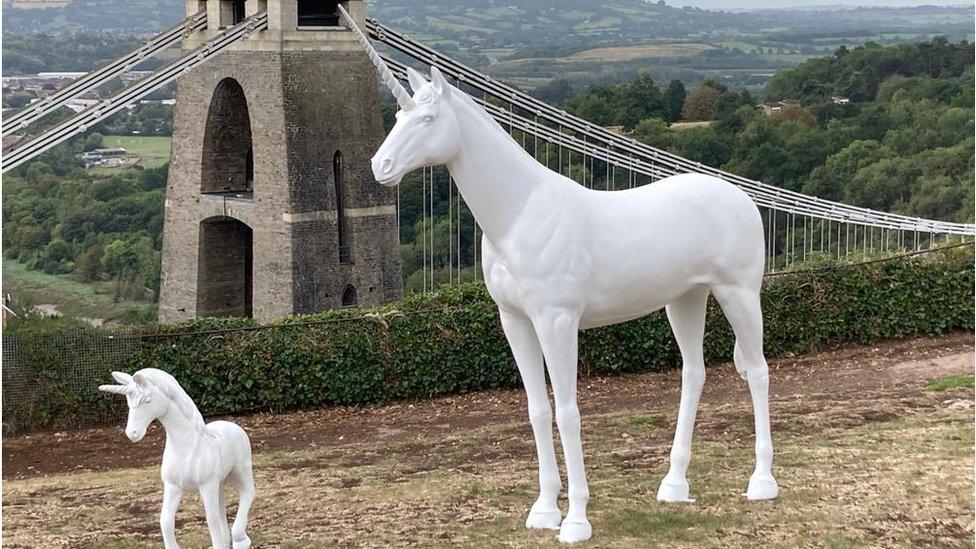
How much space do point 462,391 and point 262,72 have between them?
30.3 feet

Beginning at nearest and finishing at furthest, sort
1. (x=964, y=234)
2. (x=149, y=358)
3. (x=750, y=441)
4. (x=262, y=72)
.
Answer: (x=750, y=441) < (x=149, y=358) < (x=964, y=234) < (x=262, y=72)

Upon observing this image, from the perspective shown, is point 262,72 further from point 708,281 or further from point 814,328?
point 708,281

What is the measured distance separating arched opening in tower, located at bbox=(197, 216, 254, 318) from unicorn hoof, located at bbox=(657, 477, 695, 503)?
16674 mm

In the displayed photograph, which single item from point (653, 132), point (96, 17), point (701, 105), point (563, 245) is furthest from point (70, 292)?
point (563, 245)

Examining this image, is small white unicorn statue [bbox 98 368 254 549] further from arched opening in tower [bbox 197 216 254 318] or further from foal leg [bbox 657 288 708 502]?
arched opening in tower [bbox 197 216 254 318]

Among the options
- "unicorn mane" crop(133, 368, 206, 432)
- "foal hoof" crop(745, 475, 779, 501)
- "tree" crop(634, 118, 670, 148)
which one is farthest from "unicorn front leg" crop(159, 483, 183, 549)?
"tree" crop(634, 118, 670, 148)

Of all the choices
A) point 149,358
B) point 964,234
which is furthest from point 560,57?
point 149,358

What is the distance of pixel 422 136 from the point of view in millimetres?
8219

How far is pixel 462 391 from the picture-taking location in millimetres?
16656

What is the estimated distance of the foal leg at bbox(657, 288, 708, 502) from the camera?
31.4ft

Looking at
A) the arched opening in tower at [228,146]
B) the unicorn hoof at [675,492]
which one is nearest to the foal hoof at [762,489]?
the unicorn hoof at [675,492]

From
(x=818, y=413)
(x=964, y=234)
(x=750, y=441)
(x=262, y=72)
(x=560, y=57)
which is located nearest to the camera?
(x=750, y=441)

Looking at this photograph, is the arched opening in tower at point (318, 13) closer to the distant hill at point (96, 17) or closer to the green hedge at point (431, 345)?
the green hedge at point (431, 345)

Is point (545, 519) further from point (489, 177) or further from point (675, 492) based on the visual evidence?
point (489, 177)
